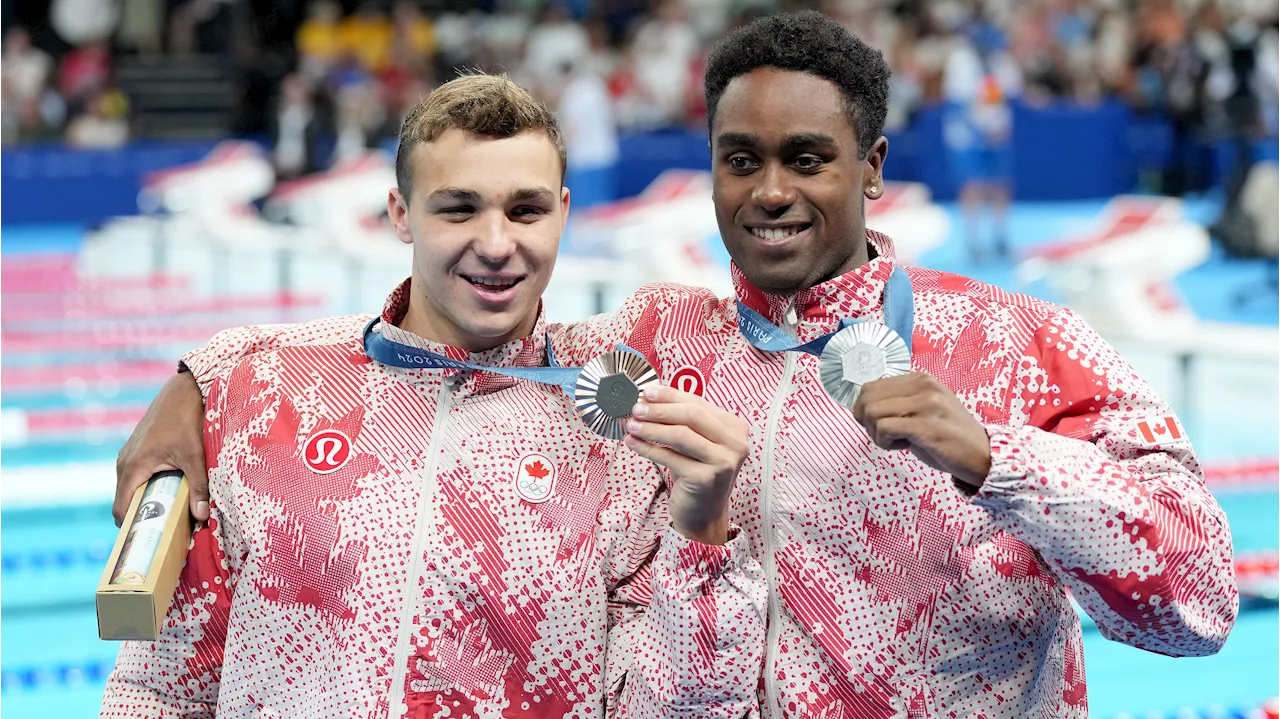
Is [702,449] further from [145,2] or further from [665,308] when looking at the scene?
[145,2]

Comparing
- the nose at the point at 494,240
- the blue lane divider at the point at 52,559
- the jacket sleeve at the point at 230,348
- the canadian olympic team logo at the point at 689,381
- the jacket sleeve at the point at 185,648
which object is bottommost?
the blue lane divider at the point at 52,559

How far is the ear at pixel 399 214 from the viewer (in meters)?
1.99

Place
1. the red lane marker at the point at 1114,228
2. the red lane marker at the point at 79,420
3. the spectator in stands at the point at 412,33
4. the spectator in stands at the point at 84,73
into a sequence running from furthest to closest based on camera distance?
1. the spectator in stands at the point at 412,33
2. the spectator in stands at the point at 84,73
3. the red lane marker at the point at 1114,228
4. the red lane marker at the point at 79,420

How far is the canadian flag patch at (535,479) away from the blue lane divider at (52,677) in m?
3.07

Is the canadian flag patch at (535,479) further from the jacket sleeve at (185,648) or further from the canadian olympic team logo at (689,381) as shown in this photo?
the jacket sleeve at (185,648)

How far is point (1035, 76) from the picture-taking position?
57.1 feet

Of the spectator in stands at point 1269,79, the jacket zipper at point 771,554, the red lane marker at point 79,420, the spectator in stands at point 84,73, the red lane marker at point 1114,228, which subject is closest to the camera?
the jacket zipper at point 771,554

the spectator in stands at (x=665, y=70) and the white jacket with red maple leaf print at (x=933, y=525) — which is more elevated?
the white jacket with red maple leaf print at (x=933, y=525)

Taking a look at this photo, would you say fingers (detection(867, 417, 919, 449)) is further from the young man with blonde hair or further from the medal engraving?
the young man with blonde hair

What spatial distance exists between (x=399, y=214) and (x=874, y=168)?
26.4 inches

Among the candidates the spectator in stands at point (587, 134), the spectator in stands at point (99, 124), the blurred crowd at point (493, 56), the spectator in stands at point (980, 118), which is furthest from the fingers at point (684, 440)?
the spectator in stands at point (99, 124)

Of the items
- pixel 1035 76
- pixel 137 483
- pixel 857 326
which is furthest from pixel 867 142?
Answer: pixel 1035 76

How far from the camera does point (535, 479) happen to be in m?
1.89

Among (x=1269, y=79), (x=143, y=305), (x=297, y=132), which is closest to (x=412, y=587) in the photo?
(x=143, y=305)
